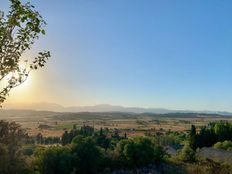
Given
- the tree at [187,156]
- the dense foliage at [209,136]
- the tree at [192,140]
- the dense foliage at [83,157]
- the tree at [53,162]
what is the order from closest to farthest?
the dense foliage at [83,157] < the tree at [53,162] < the tree at [187,156] < the tree at [192,140] < the dense foliage at [209,136]

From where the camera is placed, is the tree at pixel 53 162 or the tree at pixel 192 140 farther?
the tree at pixel 192 140

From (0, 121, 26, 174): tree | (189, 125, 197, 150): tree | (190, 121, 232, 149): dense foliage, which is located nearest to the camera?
(0, 121, 26, 174): tree

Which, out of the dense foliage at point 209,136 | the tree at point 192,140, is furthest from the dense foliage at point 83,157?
the dense foliage at point 209,136

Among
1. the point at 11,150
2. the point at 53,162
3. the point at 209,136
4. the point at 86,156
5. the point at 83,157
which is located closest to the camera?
the point at 11,150

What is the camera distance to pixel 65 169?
4975 cm

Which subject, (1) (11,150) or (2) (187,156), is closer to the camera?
(1) (11,150)

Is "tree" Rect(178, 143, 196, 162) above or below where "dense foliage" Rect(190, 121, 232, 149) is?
below

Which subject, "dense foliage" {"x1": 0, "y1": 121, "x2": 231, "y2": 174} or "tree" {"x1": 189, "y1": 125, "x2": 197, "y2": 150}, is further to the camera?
"tree" {"x1": 189, "y1": 125, "x2": 197, "y2": 150}

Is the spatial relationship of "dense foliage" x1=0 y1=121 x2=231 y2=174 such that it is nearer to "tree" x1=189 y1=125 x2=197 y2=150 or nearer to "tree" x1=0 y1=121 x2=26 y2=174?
"tree" x1=0 y1=121 x2=26 y2=174

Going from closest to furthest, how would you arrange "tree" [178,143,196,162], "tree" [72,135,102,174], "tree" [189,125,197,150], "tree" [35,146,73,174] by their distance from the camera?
"tree" [35,146,73,174]
"tree" [72,135,102,174]
"tree" [178,143,196,162]
"tree" [189,125,197,150]

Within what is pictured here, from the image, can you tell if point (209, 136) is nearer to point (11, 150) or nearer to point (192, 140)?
point (192, 140)

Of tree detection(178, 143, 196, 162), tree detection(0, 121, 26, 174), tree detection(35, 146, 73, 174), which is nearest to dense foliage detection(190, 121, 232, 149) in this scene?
tree detection(178, 143, 196, 162)

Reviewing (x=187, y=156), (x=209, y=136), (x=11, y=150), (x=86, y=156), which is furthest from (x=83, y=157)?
(x=209, y=136)

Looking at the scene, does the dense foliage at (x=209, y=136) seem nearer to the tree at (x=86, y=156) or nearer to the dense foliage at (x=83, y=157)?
the dense foliage at (x=83, y=157)
